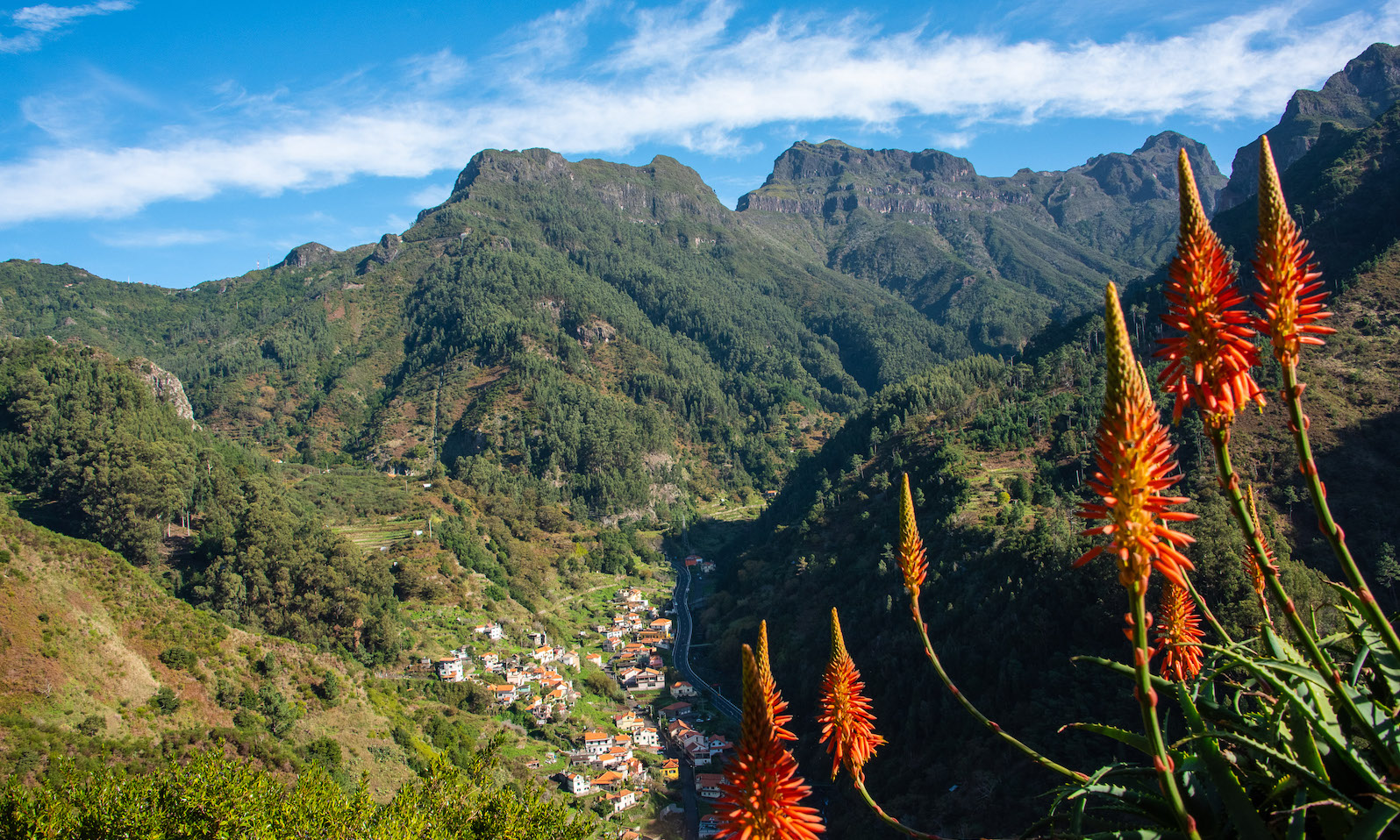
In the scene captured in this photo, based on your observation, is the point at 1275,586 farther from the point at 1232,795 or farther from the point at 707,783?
the point at 707,783

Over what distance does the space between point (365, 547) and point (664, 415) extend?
8131cm

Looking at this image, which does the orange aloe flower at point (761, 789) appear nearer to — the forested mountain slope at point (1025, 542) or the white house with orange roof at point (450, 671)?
the forested mountain slope at point (1025, 542)

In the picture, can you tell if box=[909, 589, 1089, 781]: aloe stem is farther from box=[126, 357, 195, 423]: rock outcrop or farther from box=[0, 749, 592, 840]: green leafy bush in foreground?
box=[126, 357, 195, 423]: rock outcrop

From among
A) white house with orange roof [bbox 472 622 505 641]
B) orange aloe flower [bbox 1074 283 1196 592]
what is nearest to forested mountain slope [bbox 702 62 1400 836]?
orange aloe flower [bbox 1074 283 1196 592]

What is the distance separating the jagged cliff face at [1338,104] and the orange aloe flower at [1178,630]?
180461 millimetres

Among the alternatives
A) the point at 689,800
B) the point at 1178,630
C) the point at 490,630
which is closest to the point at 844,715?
the point at 1178,630

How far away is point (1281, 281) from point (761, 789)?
417cm

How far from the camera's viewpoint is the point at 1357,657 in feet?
12.8

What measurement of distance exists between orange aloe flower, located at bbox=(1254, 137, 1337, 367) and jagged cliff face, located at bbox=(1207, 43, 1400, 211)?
7197 inches

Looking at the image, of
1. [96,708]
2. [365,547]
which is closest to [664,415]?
[365,547]

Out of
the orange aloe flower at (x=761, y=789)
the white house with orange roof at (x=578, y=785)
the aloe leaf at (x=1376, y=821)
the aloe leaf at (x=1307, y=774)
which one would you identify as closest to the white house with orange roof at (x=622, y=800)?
the white house with orange roof at (x=578, y=785)

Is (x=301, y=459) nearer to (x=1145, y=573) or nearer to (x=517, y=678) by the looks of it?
(x=517, y=678)

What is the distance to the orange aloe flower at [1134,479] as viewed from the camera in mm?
3258

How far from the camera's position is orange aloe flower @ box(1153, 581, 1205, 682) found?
621cm
